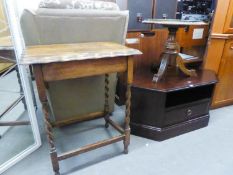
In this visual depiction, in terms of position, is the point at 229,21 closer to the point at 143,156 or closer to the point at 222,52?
the point at 222,52

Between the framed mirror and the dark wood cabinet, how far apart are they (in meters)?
0.81

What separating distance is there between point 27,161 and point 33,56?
0.82 meters

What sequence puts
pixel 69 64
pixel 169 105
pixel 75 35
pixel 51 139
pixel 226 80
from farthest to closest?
pixel 226 80 → pixel 169 105 → pixel 75 35 → pixel 51 139 → pixel 69 64

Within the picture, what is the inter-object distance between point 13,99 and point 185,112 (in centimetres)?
144

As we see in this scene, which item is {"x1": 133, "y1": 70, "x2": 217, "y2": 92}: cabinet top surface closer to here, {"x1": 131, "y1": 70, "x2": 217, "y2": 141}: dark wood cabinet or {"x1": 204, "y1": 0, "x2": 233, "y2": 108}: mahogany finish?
{"x1": 131, "y1": 70, "x2": 217, "y2": 141}: dark wood cabinet

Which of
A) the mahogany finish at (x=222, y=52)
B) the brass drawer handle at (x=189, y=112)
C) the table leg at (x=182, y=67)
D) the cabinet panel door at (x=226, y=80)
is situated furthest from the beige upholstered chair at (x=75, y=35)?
the cabinet panel door at (x=226, y=80)

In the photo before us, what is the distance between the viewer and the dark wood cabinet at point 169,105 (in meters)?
1.48

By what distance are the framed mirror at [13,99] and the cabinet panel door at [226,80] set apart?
176 cm

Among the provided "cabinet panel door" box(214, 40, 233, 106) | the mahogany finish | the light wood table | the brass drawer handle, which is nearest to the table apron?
the light wood table

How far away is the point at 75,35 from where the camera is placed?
1.35 meters

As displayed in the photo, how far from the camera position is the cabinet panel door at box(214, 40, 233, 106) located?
1849 millimetres

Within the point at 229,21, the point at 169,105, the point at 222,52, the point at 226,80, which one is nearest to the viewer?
the point at 169,105

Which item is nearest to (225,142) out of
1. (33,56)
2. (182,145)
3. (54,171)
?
(182,145)

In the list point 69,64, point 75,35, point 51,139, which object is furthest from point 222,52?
point 51,139
